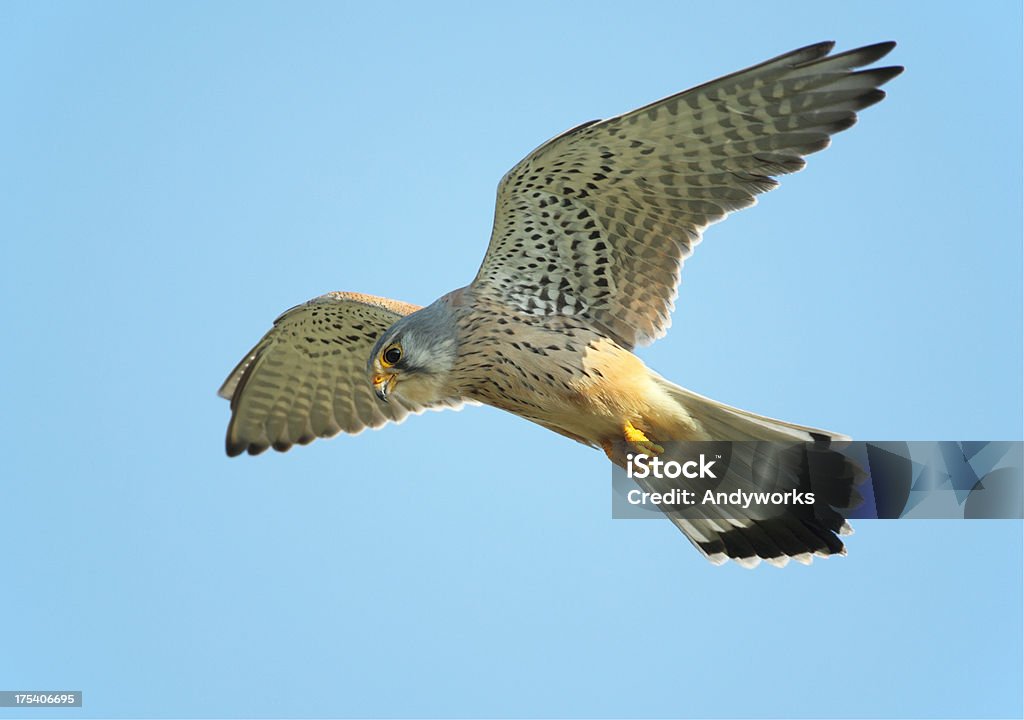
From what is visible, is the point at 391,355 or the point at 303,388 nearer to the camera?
the point at 391,355

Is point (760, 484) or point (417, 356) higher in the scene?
point (417, 356)

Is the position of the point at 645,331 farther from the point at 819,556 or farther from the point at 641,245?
the point at 819,556

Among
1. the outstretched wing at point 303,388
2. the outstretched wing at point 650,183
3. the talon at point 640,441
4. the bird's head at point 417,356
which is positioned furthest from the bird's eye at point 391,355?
the talon at point 640,441

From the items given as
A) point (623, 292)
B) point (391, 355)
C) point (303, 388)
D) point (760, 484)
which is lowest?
point (760, 484)

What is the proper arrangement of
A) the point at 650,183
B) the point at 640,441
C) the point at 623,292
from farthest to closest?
1. the point at 623,292
2. the point at 640,441
3. the point at 650,183

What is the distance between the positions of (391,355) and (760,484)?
7.57ft

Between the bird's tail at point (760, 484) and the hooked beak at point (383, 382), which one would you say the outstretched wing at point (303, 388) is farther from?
the bird's tail at point (760, 484)

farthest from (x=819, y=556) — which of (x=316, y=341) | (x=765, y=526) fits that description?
(x=316, y=341)

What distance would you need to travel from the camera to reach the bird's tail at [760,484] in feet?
22.9

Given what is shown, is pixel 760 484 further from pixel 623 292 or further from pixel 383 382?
pixel 383 382

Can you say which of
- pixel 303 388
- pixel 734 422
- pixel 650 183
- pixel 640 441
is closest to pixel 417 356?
pixel 640 441

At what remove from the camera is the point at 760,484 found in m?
7.36

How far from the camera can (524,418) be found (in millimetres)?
7359

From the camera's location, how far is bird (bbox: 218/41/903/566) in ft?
21.6
